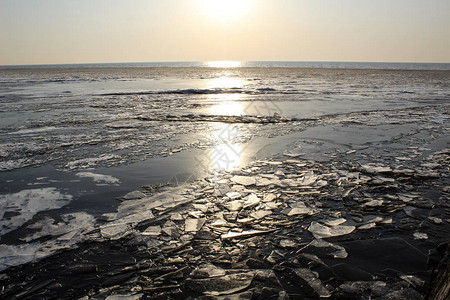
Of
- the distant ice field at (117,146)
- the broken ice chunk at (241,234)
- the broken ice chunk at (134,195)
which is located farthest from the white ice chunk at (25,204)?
the broken ice chunk at (241,234)

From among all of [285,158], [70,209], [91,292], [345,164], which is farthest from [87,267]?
[345,164]

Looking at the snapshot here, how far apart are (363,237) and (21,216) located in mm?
3267

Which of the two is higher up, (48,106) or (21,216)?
(48,106)

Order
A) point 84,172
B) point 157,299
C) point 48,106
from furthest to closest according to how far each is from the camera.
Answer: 1. point 48,106
2. point 84,172
3. point 157,299

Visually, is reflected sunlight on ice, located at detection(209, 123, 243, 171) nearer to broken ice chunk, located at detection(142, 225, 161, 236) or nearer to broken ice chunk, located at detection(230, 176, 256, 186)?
broken ice chunk, located at detection(230, 176, 256, 186)

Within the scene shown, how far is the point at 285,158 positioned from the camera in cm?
483

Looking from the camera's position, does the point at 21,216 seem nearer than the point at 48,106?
Yes

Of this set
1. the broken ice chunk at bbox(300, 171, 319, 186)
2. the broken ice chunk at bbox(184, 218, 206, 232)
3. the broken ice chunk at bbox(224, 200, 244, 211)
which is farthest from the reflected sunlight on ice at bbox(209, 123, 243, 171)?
the broken ice chunk at bbox(184, 218, 206, 232)

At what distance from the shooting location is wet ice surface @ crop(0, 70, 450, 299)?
2080mm

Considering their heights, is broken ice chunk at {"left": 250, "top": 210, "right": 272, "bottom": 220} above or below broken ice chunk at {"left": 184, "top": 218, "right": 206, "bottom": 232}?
above

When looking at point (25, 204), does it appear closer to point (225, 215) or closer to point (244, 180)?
point (225, 215)

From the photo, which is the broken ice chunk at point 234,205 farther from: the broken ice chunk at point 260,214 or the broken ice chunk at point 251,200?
the broken ice chunk at point 260,214

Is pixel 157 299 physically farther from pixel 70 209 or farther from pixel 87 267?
pixel 70 209

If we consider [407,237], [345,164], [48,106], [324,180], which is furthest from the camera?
[48,106]
